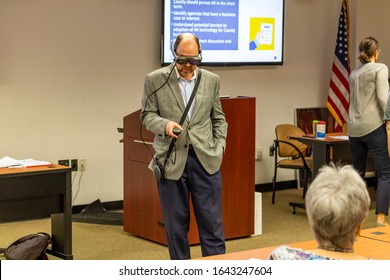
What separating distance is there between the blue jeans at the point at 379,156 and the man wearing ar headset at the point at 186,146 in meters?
2.56

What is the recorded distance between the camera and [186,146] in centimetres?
449

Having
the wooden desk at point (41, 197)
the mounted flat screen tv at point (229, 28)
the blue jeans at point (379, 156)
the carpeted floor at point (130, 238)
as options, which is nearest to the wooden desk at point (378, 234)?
the carpeted floor at point (130, 238)

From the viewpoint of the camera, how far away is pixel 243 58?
845cm

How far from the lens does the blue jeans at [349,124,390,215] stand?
679 centimetres

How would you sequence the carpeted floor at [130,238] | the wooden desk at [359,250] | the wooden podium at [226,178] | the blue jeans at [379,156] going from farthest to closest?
the blue jeans at [379,156], the wooden podium at [226,178], the carpeted floor at [130,238], the wooden desk at [359,250]

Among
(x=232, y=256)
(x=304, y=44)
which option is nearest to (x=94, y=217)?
(x=304, y=44)

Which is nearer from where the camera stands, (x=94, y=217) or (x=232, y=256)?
(x=232, y=256)

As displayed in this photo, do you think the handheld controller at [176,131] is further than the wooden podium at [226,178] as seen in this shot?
No

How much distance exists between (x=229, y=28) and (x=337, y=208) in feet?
20.6

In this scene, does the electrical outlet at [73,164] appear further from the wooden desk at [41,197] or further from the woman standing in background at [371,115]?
the woman standing in background at [371,115]

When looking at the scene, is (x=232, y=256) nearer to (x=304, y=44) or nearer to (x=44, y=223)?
→ (x=44, y=223)

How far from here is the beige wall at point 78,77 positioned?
23.5 feet

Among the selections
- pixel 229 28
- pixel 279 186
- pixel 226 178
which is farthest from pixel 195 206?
pixel 279 186
